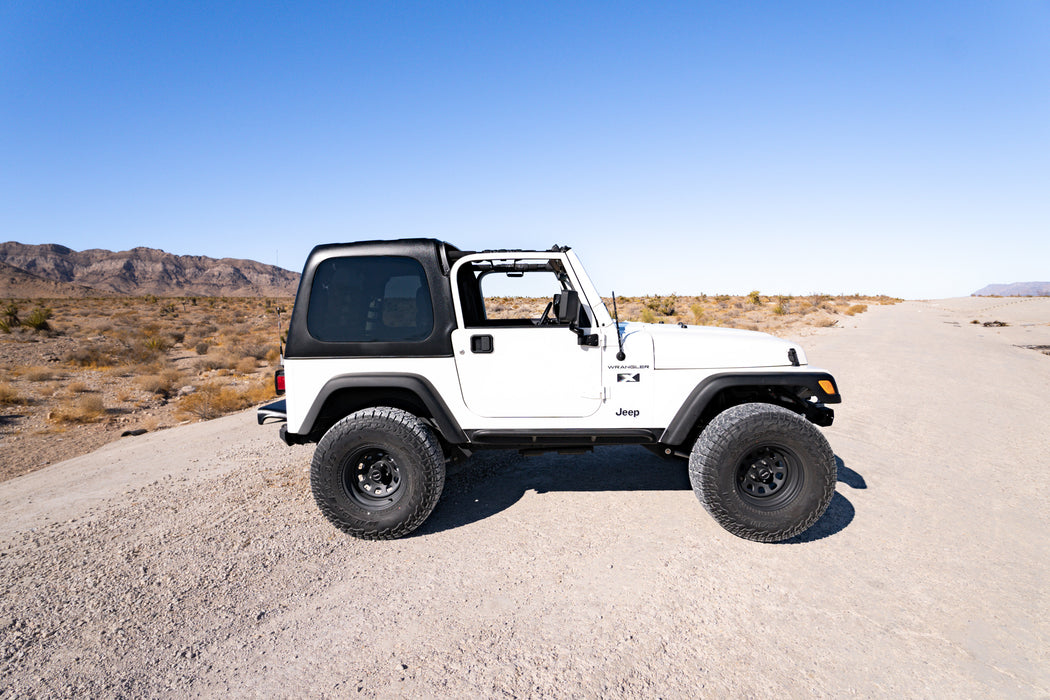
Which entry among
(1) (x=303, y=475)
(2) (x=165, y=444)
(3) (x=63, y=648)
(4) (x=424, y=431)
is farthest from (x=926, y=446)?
(2) (x=165, y=444)

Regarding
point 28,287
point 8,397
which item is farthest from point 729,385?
point 28,287

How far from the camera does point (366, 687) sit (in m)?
2.28

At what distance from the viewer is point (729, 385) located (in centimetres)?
359

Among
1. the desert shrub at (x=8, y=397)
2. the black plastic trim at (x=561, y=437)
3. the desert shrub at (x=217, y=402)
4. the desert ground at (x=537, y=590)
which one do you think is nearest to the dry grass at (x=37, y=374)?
the desert shrub at (x=8, y=397)

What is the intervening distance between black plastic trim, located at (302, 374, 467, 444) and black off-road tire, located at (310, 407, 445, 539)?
16cm

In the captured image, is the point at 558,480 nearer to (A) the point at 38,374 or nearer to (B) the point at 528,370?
(B) the point at 528,370

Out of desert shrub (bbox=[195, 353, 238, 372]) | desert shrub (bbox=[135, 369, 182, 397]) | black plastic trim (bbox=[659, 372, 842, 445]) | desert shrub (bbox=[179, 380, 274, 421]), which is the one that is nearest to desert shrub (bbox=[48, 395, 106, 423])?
desert shrub (bbox=[179, 380, 274, 421])

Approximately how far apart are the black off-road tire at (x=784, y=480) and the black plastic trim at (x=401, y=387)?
1834mm

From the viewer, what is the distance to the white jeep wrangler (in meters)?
3.49

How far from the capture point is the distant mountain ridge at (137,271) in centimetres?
13750

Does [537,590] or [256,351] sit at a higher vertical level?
[256,351]

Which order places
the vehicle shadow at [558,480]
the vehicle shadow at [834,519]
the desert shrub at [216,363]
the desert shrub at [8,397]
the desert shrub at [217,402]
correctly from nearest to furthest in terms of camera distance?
the vehicle shadow at [834,519]
the vehicle shadow at [558,480]
the desert shrub at [217,402]
the desert shrub at [8,397]
the desert shrub at [216,363]

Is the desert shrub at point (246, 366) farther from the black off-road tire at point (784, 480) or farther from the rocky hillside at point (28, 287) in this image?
the rocky hillside at point (28, 287)

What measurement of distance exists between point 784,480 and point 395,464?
2.84 metres
